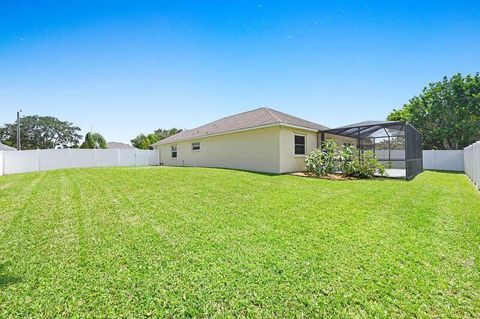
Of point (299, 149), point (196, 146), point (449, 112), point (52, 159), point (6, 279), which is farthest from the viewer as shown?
point (449, 112)

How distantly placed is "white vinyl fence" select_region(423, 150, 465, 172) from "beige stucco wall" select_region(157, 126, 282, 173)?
1484cm

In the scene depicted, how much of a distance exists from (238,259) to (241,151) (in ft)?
39.4

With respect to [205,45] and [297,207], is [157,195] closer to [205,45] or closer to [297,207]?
[297,207]

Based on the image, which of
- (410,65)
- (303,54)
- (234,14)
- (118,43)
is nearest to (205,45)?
(234,14)

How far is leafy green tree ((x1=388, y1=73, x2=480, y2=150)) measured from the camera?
20359 millimetres

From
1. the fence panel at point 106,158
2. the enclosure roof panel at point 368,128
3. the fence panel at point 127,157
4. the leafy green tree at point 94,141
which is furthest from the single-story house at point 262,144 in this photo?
the leafy green tree at point 94,141

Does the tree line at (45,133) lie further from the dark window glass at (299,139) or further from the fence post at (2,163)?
the dark window glass at (299,139)

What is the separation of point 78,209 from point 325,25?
11.4 m

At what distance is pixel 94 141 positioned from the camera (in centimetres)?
3009

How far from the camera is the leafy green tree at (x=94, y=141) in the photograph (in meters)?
29.4

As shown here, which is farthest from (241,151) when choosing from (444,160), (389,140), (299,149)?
(444,160)

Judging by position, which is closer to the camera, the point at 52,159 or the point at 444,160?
the point at 444,160

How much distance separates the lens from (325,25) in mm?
10242

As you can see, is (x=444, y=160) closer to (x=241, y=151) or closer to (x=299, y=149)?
(x=299, y=149)
